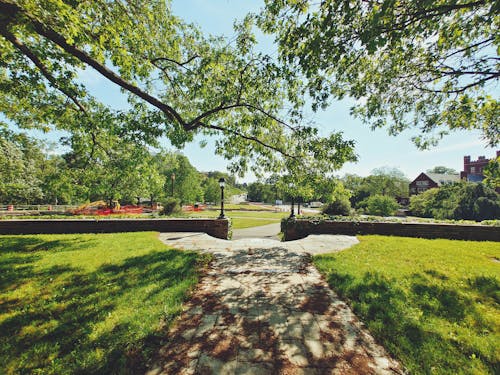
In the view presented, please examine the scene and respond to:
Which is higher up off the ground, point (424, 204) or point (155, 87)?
point (155, 87)

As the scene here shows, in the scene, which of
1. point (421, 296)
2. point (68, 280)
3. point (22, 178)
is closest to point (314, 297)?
point (421, 296)

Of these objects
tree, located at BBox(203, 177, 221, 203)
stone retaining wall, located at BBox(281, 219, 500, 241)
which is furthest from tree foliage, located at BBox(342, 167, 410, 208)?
stone retaining wall, located at BBox(281, 219, 500, 241)

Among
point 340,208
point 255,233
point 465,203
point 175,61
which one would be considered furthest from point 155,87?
point 465,203

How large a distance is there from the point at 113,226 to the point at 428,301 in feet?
38.5

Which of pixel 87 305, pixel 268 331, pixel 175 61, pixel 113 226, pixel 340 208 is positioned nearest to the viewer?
pixel 268 331

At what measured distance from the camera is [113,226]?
9492mm

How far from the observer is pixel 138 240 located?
7.68m

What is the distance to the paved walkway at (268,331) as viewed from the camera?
→ 227 cm

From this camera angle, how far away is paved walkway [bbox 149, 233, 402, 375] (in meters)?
2.27

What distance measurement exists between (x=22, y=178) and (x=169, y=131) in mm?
26404

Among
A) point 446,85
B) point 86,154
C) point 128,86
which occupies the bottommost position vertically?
point 86,154

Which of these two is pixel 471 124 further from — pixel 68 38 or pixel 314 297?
pixel 68 38

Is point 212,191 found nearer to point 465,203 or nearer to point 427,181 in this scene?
point 465,203

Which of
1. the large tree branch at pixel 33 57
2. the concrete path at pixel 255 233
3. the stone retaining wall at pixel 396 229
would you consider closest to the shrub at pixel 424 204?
the stone retaining wall at pixel 396 229
